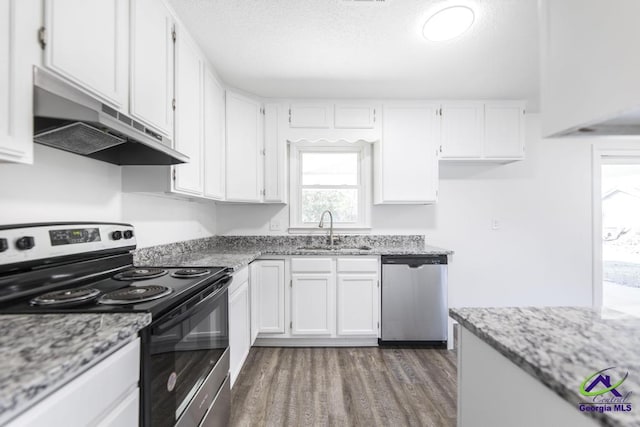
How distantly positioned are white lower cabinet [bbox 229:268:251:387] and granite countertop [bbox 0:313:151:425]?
105cm

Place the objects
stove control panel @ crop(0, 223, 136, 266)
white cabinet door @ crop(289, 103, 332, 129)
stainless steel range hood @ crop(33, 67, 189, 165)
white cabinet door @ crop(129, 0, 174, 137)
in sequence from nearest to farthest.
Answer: stainless steel range hood @ crop(33, 67, 189, 165) → stove control panel @ crop(0, 223, 136, 266) → white cabinet door @ crop(129, 0, 174, 137) → white cabinet door @ crop(289, 103, 332, 129)

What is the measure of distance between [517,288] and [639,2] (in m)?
3.45

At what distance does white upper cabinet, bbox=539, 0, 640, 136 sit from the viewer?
46 cm

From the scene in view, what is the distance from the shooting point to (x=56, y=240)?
1.18 metres

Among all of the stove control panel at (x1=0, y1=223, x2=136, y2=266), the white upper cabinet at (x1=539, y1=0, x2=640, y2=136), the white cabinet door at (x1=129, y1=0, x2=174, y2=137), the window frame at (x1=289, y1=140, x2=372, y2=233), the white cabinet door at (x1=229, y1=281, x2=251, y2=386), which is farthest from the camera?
the window frame at (x1=289, y1=140, x2=372, y2=233)

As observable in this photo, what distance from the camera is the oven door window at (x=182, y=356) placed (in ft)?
3.02

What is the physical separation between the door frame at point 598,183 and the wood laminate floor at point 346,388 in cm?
207

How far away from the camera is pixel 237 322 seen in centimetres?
199

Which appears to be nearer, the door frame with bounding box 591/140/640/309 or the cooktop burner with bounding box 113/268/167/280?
the cooktop burner with bounding box 113/268/167/280

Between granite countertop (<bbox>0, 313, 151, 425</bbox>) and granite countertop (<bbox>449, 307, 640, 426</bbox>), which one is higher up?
granite countertop (<bbox>449, 307, 640, 426</bbox>)

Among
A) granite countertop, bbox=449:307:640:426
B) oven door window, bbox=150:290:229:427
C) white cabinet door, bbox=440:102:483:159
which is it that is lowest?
oven door window, bbox=150:290:229:427

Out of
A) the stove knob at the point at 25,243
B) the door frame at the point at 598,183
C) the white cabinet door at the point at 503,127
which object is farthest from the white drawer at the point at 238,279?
the door frame at the point at 598,183

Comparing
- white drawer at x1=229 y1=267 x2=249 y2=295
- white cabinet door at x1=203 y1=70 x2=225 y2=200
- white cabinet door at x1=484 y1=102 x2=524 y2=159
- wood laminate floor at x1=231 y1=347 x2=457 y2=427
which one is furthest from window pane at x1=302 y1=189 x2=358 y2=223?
white cabinet door at x1=484 y1=102 x2=524 y2=159

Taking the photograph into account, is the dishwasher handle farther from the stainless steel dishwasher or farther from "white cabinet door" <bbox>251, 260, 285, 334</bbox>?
"white cabinet door" <bbox>251, 260, 285, 334</bbox>
